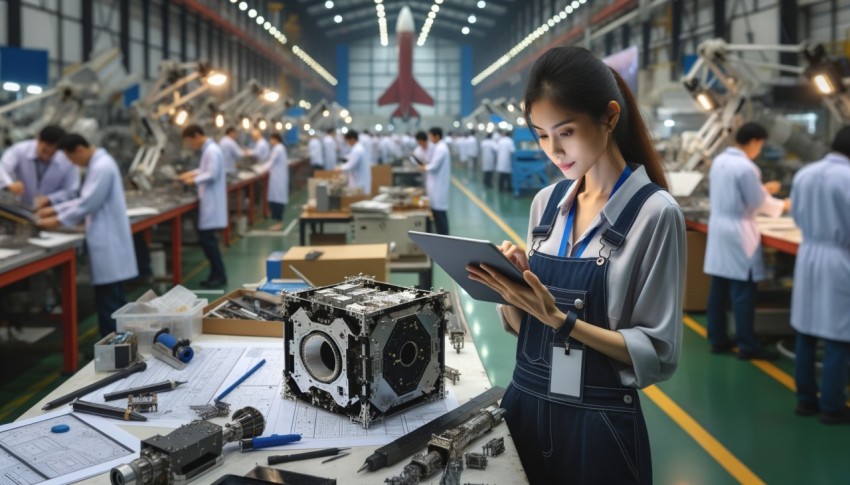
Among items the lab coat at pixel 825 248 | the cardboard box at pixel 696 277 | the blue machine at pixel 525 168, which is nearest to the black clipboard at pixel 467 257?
the lab coat at pixel 825 248

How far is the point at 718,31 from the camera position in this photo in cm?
1677

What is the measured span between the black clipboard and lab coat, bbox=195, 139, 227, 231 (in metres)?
6.55

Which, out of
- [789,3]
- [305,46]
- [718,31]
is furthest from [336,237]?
[305,46]

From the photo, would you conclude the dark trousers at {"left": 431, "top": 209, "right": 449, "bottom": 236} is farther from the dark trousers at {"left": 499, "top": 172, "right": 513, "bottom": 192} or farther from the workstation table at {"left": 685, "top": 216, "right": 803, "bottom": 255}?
the dark trousers at {"left": 499, "top": 172, "right": 513, "bottom": 192}

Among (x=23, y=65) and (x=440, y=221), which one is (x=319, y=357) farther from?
(x=23, y=65)

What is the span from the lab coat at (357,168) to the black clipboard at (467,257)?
9.14 meters

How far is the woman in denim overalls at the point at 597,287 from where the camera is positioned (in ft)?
5.35

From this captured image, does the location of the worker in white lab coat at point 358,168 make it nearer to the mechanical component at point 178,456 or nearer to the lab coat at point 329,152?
the lab coat at point 329,152

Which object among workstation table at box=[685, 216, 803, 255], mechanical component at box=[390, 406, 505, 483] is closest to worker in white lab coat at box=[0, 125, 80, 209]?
workstation table at box=[685, 216, 803, 255]

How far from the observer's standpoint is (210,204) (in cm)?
799

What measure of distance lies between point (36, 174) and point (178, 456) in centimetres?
604

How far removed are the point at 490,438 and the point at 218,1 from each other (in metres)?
23.4

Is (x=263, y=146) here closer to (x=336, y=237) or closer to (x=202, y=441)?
(x=336, y=237)

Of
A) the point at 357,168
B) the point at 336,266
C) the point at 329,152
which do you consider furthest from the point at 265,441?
the point at 329,152
